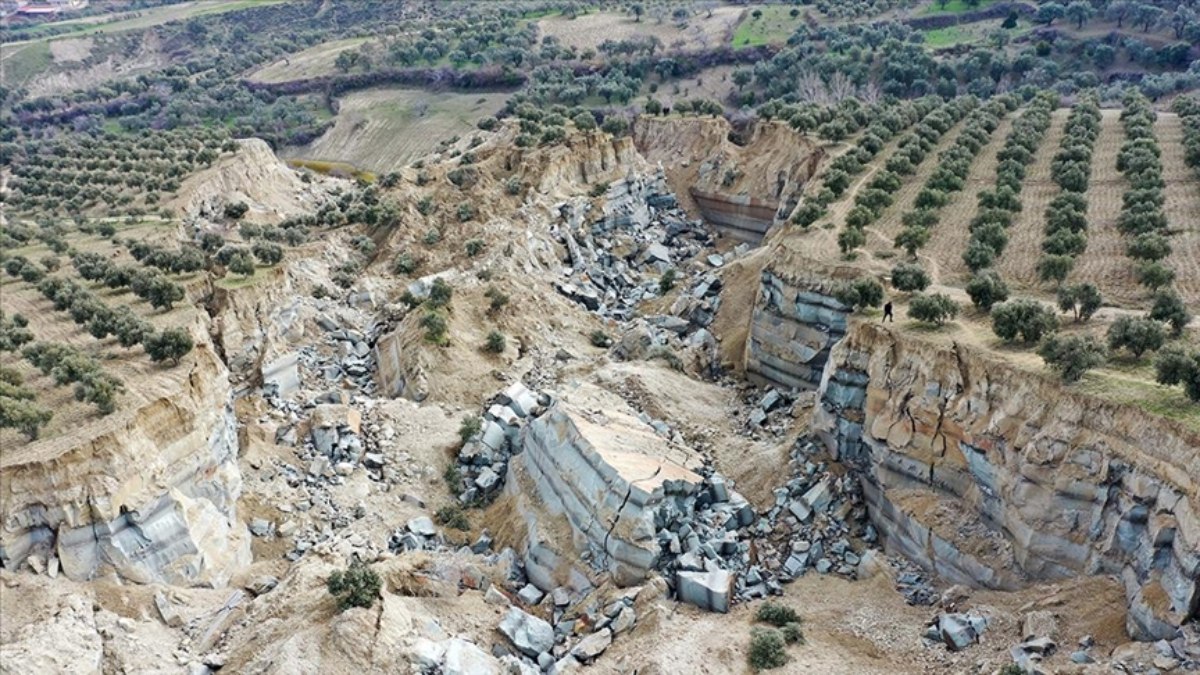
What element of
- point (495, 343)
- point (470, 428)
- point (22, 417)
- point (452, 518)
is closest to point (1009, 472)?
point (452, 518)

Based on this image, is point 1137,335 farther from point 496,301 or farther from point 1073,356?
point 496,301

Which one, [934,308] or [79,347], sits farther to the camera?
[79,347]

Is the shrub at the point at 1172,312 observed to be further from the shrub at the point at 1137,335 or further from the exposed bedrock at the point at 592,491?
the exposed bedrock at the point at 592,491

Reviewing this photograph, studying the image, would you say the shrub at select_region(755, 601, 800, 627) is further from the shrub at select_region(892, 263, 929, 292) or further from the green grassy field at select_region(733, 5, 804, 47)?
the green grassy field at select_region(733, 5, 804, 47)

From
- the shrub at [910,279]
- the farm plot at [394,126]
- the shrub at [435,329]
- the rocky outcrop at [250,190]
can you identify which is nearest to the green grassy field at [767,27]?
the farm plot at [394,126]

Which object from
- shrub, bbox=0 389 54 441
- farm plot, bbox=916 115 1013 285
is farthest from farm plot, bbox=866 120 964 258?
shrub, bbox=0 389 54 441

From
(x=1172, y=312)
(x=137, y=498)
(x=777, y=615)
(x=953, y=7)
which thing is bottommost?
(x=777, y=615)

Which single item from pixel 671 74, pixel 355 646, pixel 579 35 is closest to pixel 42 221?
pixel 355 646
